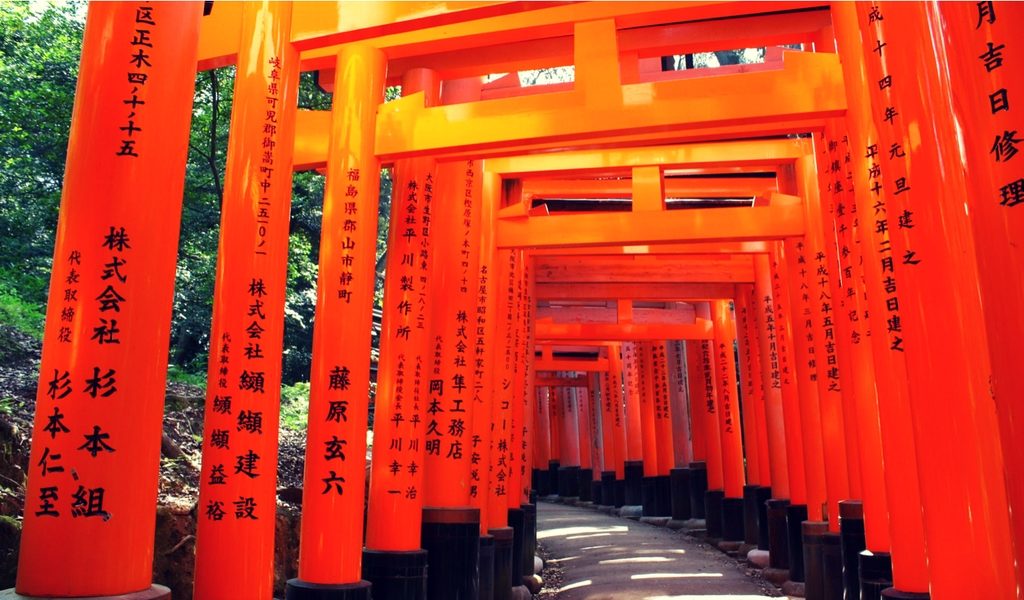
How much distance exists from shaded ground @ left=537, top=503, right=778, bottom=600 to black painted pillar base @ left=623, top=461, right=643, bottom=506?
192cm

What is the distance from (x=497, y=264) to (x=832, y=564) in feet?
14.8

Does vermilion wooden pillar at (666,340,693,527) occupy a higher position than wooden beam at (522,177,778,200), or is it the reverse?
wooden beam at (522,177,778,200)

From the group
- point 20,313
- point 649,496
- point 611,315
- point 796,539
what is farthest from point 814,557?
point 20,313

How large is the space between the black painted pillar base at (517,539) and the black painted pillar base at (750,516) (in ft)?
13.2

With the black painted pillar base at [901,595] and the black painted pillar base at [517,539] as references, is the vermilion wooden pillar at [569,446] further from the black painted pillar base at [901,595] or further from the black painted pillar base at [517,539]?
the black painted pillar base at [901,595]

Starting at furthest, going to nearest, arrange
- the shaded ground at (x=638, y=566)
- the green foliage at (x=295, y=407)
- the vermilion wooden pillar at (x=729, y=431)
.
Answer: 1. the vermilion wooden pillar at (x=729, y=431)
2. the green foliage at (x=295, y=407)
3. the shaded ground at (x=638, y=566)

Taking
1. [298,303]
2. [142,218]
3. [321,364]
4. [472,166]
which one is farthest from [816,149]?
[298,303]

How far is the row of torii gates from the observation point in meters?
2.57

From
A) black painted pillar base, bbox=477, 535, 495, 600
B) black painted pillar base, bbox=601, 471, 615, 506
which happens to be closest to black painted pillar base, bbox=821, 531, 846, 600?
black painted pillar base, bbox=477, 535, 495, 600

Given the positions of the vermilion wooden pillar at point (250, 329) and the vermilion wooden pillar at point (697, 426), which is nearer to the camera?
the vermilion wooden pillar at point (250, 329)

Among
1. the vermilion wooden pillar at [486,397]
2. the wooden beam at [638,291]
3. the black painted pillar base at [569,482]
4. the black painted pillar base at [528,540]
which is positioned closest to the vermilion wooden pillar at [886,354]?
the vermilion wooden pillar at [486,397]

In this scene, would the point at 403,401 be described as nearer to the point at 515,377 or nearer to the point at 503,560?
the point at 503,560

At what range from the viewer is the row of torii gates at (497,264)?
257cm

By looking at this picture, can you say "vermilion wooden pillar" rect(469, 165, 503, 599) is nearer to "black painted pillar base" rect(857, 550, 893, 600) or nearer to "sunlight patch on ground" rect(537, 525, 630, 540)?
"black painted pillar base" rect(857, 550, 893, 600)
